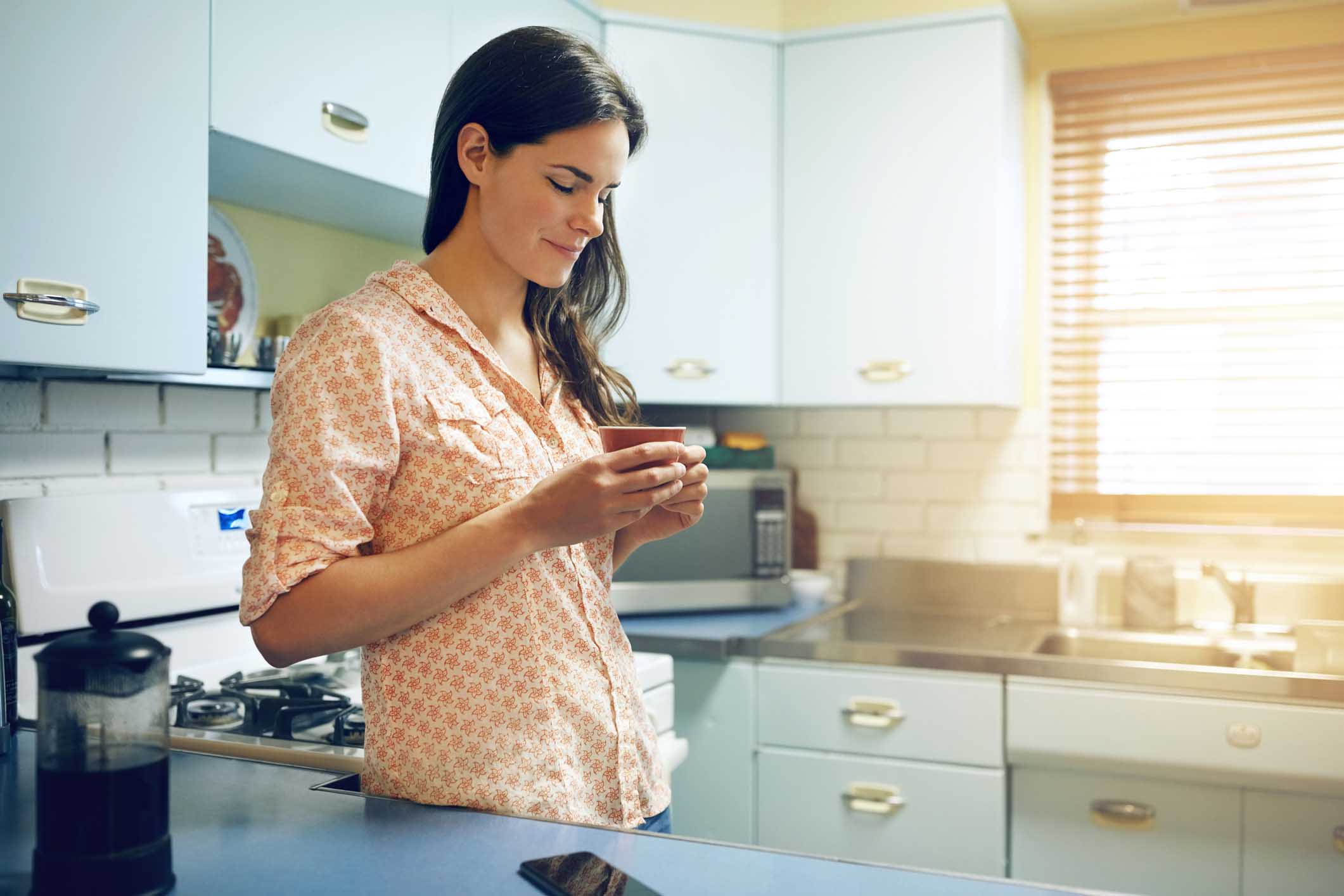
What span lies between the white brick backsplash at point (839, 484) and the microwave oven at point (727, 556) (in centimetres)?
34

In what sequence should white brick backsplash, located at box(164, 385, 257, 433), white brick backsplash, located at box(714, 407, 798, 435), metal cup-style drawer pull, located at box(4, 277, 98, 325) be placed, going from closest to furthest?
1. metal cup-style drawer pull, located at box(4, 277, 98, 325)
2. white brick backsplash, located at box(164, 385, 257, 433)
3. white brick backsplash, located at box(714, 407, 798, 435)

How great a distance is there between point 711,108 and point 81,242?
1.61 m

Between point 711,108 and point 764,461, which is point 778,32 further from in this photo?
point 764,461

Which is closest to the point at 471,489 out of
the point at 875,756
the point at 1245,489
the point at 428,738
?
the point at 428,738

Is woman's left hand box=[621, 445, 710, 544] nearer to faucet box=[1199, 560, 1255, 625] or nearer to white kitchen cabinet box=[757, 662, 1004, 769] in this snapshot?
white kitchen cabinet box=[757, 662, 1004, 769]

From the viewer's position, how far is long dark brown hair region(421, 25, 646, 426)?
1185 mm

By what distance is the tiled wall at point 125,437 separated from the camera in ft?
5.72

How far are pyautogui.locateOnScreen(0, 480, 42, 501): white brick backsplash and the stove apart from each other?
69mm

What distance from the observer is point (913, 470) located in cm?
301

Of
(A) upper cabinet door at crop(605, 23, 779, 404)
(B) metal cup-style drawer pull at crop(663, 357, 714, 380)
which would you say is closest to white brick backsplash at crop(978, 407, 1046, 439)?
(A) upper cabinet door at crop(605, 23, 779, 404)

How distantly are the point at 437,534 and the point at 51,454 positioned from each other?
982 millimetres

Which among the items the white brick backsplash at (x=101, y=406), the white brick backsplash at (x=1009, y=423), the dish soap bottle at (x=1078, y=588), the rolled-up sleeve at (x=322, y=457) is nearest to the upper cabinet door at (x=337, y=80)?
the white brick backsplash at (x=101, y=406)

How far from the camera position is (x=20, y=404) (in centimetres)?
174

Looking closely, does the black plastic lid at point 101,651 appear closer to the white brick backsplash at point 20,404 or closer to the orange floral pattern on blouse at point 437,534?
the orange floral pattern on blouse at point 437,534
